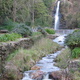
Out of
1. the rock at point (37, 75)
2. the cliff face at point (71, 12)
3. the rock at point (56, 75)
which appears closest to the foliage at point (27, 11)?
the cliff face at point (71, 12)

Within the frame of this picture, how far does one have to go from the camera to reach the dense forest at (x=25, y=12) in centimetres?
2686

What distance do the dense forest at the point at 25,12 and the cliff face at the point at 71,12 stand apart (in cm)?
296

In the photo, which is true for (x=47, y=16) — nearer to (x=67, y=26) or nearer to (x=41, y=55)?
(x=67, y=26)

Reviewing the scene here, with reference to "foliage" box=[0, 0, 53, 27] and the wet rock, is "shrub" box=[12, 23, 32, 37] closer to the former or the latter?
the wet rock

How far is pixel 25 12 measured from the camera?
31.8 m

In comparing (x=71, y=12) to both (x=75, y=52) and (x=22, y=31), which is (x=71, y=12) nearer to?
(x=22, y=31)

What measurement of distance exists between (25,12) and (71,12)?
11926mm

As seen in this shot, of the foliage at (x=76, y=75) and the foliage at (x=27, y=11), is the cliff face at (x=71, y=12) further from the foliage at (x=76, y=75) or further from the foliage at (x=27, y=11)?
the foliage at (x=76, y=75)

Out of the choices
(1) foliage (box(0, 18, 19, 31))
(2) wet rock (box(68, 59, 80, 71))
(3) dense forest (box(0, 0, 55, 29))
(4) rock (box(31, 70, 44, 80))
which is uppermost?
(3) dense forest (box(0, 0, 55, 29))

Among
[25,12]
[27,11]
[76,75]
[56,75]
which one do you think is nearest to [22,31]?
[56,75]

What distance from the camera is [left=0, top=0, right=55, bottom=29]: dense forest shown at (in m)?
26.9

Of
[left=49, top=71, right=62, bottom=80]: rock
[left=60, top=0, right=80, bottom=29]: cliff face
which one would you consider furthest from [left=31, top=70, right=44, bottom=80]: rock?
→ [left=60, top=0, right=80, bottom=29]: cliff face

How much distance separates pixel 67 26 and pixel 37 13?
6524mm

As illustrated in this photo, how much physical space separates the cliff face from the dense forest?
9.73 feet
